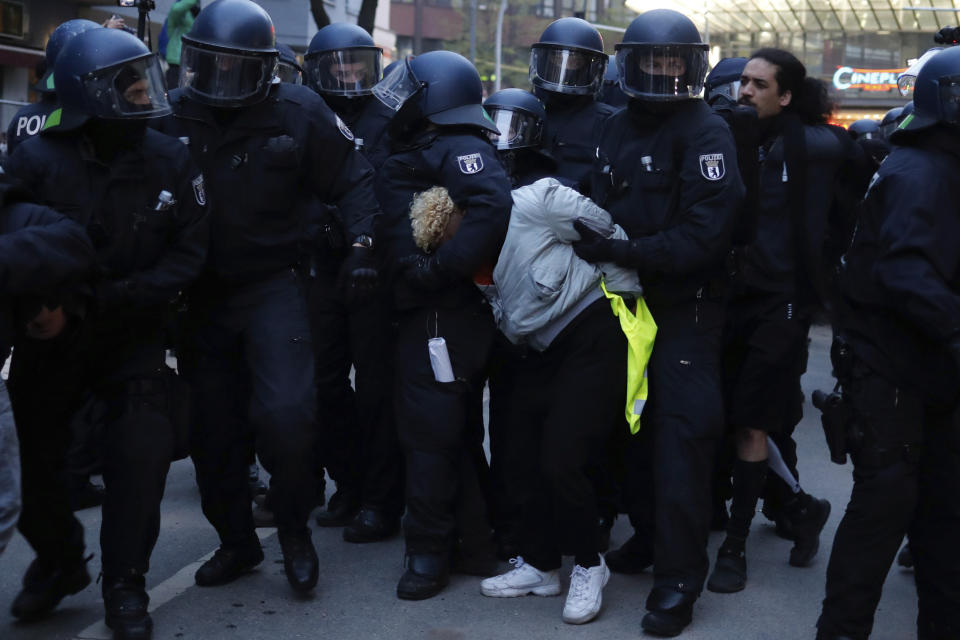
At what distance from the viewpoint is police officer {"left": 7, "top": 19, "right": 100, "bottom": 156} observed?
5.34 metres

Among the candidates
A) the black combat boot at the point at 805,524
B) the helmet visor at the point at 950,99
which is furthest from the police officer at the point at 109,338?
the black combat boot at the point at 805,524

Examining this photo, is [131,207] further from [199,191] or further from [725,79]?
[725,79]

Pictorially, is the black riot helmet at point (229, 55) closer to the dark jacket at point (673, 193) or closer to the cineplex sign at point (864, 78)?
the dark jacket at point (673, 193)

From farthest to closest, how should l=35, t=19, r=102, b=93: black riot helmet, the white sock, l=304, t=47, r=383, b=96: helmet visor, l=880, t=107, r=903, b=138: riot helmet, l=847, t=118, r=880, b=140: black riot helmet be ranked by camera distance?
l=847, t=118, r=880, b=140: black riot helmet → l=880, t=107, r=903, b=138: riot helmet → l=304, t=47, r=383, b=96: helmet visor → l=35, t=19, r=102, b=93: black riot helmet → the white sock

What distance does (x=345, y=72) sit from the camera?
6305 millimetres

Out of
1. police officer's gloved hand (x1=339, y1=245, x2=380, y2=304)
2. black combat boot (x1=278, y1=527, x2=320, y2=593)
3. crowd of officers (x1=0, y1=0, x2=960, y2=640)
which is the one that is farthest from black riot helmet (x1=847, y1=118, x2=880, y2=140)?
black combat boot (x1=278, y1=527, x2=320, y2=593)

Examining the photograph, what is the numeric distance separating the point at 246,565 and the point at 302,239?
1219mm

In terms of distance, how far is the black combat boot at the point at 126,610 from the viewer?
4.21 m

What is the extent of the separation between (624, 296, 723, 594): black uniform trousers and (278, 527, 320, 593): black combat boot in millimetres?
1197

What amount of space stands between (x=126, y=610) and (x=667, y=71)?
8.31 ft

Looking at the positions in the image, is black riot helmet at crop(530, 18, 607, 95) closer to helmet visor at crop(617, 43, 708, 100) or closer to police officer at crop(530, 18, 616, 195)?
police officer at crop(530, 18, 616, 195)

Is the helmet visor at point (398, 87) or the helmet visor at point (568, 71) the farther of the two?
the helmet visor at point (568, 71)

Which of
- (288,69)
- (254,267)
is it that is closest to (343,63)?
(288,69)

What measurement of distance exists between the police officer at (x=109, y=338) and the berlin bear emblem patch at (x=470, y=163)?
1.01 metres
